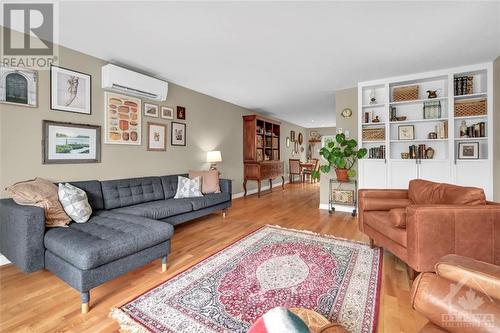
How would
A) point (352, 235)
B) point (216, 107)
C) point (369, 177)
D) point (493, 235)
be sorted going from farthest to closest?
point (216, 107) < point (369, 177) < point (352, 235) < point (493, 235)

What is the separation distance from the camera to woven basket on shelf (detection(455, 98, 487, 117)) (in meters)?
3.32

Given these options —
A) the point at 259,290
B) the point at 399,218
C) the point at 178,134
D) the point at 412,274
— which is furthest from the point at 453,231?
the point at 178,134

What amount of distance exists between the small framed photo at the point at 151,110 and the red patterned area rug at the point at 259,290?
2459 millimetres

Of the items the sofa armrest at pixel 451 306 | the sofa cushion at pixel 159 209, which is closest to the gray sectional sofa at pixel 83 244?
the sofa cushion at pixel 159 209

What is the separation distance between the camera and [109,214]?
8.25ft

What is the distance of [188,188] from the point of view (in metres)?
3.66

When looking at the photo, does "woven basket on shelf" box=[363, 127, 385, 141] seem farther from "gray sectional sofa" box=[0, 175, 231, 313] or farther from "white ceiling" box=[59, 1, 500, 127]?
"gray sectional sofa" box=[0, 175, 231, 313]

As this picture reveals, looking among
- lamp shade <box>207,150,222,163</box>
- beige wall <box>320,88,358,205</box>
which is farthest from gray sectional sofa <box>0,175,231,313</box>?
beige wall <box>320,88,358,205</box>

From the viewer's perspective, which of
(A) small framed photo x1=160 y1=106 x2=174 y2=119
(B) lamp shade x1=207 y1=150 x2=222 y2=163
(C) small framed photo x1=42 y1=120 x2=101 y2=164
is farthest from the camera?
(B) lamp shade x1=207 y1=150 x2=222 y2=163

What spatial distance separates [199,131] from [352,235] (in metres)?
3.29

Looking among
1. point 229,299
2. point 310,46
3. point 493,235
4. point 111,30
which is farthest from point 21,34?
point 493,235

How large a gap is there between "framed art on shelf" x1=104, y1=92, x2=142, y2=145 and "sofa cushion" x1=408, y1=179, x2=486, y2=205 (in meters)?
3.71

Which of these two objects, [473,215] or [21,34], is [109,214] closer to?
[21,34]

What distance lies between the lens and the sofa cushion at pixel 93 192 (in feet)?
8.91
